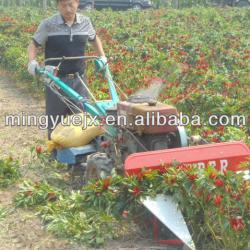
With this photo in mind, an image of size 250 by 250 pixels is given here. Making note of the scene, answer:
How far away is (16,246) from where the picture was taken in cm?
399

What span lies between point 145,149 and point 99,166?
400mm

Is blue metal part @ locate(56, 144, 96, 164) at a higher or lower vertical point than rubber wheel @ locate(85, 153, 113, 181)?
lower

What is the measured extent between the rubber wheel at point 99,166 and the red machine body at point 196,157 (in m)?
0.46

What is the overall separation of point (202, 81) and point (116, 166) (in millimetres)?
3390

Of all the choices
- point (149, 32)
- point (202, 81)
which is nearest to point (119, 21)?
point (149, 32)

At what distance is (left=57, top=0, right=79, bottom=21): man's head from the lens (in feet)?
17.4

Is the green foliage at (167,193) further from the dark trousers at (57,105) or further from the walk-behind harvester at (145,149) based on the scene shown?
the dark trousers at (57,105)

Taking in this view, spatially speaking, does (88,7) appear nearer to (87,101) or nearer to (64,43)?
(64,43)

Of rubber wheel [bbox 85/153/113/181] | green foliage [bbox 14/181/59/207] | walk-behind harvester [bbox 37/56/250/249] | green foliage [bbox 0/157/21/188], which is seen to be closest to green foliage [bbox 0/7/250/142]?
walk-behind harvester [bbox 37/56/250/249]

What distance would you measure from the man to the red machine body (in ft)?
6.02

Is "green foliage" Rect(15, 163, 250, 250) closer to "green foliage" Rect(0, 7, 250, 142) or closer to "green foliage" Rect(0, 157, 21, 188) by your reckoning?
"green foliage" Rect(0, 157, 21, 188)

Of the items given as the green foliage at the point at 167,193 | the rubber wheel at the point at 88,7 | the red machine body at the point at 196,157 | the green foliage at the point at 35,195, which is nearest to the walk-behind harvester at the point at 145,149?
the red machine body at the point at 196,157

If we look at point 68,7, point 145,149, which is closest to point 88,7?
point 68,7

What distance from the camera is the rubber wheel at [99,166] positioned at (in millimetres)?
4363
